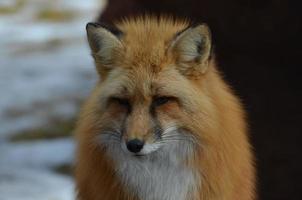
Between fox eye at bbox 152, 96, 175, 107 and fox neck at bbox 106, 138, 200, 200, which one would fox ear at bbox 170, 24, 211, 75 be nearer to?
Result: fox eye at bbox 152, 96, 175, 107

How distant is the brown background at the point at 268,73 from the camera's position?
27.3ft

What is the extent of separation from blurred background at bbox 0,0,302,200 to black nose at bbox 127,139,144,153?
144 inches

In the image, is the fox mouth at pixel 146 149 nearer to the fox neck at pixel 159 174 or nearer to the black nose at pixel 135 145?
the black nose at pixel 135 145

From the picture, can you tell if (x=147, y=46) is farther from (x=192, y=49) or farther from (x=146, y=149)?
(x=146, y=149)

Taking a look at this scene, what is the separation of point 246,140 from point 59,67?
11.2 metres

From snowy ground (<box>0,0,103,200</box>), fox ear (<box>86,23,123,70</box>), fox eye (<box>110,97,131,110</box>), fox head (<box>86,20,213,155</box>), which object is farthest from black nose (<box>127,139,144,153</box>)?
snowy ground (<box>0,0,103,200</box>)

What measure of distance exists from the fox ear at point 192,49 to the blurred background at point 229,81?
10.4 ft

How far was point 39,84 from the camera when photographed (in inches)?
604

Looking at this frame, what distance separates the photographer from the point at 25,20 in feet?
70.6

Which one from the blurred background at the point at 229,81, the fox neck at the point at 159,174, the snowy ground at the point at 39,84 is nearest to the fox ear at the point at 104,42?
the fox neck at the point at 159,174

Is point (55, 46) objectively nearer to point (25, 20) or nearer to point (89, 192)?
point (25, 20)

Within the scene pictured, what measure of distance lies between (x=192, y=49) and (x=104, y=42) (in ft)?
1.79

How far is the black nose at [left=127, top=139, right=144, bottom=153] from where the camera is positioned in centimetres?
475

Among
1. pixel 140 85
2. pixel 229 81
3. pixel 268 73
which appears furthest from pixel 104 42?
pixel 268 73
